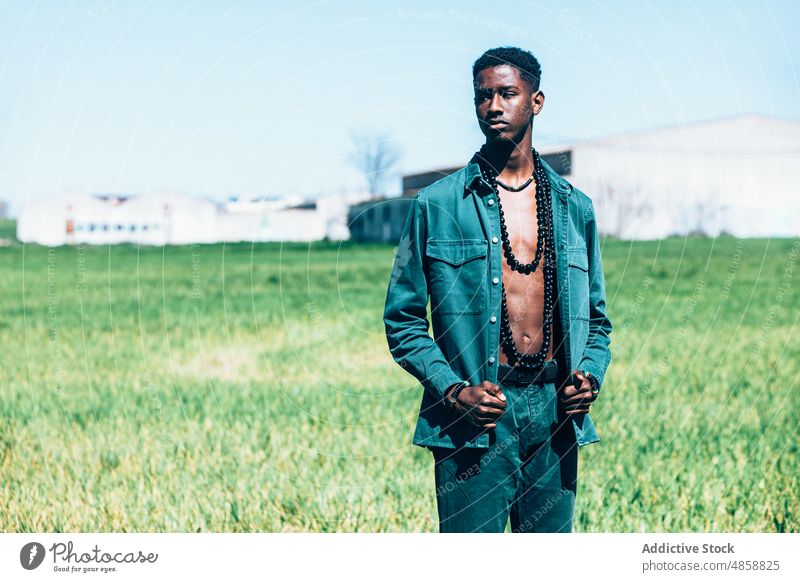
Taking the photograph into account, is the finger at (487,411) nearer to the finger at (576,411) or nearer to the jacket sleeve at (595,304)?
the finger at (576,411)

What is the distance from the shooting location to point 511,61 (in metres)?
3.37

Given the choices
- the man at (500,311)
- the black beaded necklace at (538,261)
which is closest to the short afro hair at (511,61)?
the man at (500,311)

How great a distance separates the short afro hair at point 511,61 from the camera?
3373 millimetres

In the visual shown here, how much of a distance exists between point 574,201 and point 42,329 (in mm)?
11486

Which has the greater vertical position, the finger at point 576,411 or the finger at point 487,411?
the finger at point 487,411

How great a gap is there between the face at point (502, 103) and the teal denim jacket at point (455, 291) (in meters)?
0.16

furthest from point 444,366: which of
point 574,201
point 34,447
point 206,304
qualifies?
point 206,304

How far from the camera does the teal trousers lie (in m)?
3.34

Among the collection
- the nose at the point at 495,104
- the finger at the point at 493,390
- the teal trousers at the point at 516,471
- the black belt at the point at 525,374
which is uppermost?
the nose at the point at 495,104

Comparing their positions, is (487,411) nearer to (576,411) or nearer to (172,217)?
(576,411)

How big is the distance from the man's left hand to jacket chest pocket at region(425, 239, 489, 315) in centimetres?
40

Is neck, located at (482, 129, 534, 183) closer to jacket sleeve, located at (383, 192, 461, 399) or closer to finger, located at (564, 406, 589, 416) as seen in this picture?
jacket sleeve, located at (383, 192, 461, 399)

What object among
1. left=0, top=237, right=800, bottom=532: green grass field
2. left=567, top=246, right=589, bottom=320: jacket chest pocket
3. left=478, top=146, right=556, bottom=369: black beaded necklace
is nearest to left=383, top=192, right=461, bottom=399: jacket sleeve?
left=478, top=146, right=556, bottom=369: black beaded necklace

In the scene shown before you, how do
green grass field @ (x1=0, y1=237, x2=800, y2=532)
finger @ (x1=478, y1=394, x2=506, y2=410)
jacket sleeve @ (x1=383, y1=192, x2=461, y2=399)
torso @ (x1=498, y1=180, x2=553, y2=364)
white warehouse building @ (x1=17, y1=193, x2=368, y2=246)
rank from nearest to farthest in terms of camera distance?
finger @ (x1=478, y1=394, x2=506, y2=410) → jacket sleeve @ (x1=383, y1=192, x2=461, y2=399) → torso @ (x1=498, y1=180, x2=553, y2=364) → green grass field @ (x1=0, y1=237, x2=800, y2=532) → white warehouse building @ (x1=17, y1=193, x2=368, y2=246)
